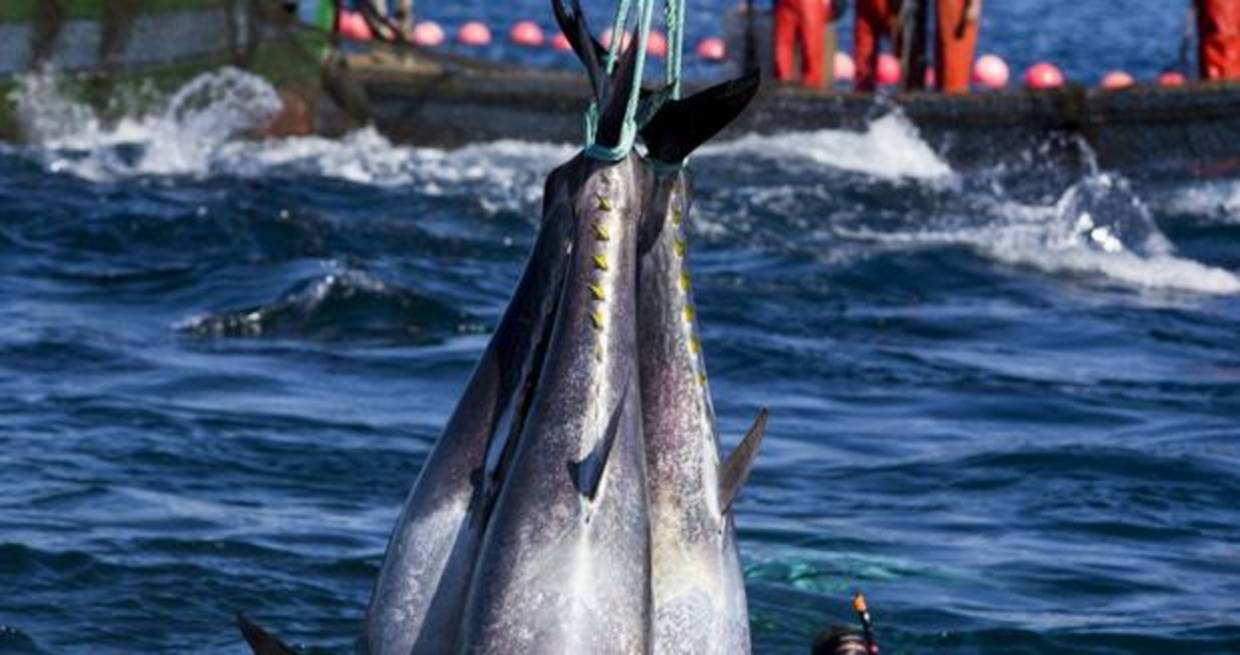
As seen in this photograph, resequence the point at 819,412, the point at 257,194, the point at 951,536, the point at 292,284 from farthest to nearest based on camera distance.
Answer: the point at 257,194 < the point at 292,284 < the point at 819,412 < the point at 951,536

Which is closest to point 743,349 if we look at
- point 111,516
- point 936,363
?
point 936,363

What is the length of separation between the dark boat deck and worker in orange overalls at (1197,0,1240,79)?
1.27 meters

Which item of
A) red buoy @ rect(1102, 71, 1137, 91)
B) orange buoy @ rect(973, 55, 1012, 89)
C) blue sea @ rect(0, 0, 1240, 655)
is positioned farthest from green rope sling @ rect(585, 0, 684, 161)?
orange buoy @ rect(973, 55, 1012, 89)

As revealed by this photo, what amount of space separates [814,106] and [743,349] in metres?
6.00

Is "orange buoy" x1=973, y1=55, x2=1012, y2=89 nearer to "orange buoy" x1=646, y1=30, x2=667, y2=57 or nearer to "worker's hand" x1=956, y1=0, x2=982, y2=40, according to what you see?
"orange buoy" x1=646, y1=30, x2=667, y2=57

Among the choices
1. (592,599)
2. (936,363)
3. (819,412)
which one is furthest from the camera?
(936,363)

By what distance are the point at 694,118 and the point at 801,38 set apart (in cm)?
1570

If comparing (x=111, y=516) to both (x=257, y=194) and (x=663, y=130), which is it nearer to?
(x=663, y=130)

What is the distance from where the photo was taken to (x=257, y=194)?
639 inches

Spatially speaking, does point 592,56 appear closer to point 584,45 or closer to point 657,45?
point 584,45

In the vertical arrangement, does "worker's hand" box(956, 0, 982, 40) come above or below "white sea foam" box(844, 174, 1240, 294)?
above

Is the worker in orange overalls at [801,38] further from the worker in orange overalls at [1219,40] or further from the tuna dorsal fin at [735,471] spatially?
the tuna dorsal fin at [735,471]

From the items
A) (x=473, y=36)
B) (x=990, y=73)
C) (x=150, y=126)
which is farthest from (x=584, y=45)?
(x=473, y=36)

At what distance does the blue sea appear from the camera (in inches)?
322
